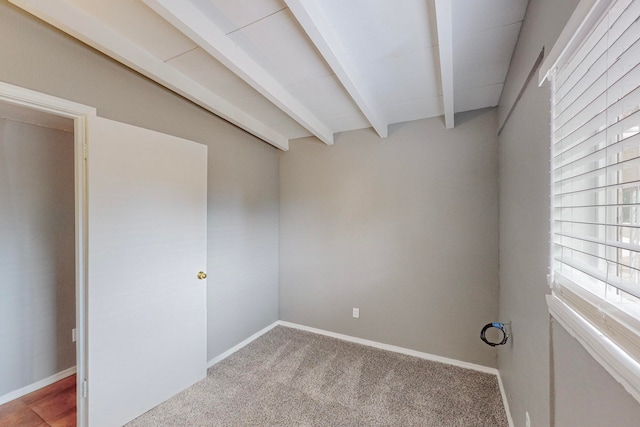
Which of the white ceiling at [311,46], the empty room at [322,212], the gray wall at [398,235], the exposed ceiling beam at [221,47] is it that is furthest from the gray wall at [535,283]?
the exposed ceiling beam at [221,47]

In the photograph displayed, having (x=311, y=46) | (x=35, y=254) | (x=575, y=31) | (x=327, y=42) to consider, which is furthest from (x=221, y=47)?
(x=35, y=254)

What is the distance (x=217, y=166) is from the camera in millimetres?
A: 2541

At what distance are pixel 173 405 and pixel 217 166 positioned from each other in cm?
197

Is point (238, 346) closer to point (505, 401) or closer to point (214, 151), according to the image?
point (214, 151)

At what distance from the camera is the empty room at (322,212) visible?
2.80ft

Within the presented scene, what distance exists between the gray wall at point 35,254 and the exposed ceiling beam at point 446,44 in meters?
3.01

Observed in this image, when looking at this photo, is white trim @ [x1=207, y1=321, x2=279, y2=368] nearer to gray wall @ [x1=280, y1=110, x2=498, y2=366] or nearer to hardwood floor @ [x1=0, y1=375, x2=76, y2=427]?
gray wall @ [x1=280, y1=110, x2=498, y2=366]

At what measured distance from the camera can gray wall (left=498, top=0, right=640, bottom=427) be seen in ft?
2.48

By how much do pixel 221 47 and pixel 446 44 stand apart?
4.22 feet

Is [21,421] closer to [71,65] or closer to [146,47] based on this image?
[71,65]

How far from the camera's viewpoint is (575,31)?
77 cm

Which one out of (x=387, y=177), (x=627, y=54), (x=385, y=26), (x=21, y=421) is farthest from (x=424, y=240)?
(x=21, y=421)

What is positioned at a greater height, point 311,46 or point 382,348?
point 311,46

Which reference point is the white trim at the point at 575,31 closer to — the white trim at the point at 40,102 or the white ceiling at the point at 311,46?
the white ceiling at the point at 311,46
